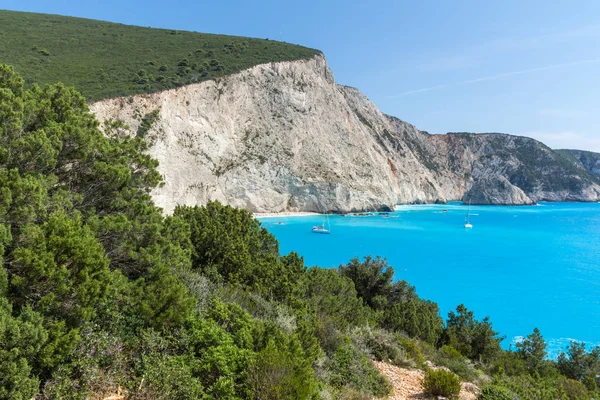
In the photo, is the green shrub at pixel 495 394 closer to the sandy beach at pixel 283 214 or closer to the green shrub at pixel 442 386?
the green shrub at pixel 442 386

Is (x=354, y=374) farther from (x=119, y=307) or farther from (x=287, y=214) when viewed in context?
(x=287, y=214)

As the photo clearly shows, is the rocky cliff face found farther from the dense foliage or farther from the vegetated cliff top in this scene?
the dense foliage

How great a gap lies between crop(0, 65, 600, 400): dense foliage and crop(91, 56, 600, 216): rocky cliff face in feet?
87.3

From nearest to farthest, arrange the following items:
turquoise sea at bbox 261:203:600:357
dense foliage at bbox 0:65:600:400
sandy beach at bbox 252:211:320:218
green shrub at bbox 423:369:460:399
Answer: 1. dense foliage at bbox 0:65:600:400
2. green shrub at bbox 423:369:460:399
3. turquoise sea at bbox 261:203:600:357
4. sandy beach at bbox 252:211:320:218

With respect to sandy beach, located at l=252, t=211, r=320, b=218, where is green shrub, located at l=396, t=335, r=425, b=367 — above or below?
below

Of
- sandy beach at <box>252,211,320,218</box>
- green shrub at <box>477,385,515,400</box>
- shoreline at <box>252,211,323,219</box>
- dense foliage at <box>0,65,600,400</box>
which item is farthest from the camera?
shoreline at <box>252,211,323,219</box>

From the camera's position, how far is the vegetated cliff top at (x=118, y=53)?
45906 millimetres

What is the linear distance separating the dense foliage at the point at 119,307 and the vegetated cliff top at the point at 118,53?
40.9 meters

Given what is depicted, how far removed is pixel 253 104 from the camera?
60.4 metres

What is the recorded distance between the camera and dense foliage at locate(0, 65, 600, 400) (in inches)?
158

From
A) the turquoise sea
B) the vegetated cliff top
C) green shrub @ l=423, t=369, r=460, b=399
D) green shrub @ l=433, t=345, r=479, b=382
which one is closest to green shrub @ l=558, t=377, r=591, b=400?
green shrub @ l=433, t=345, r=479, b=382

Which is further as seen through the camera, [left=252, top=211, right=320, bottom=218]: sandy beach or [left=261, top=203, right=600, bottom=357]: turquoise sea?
[left=252, top=211, right=320, bottom=218]: sandy beach

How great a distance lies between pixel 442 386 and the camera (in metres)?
6.43

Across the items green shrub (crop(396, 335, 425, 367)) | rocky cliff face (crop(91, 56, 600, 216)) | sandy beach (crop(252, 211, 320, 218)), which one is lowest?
green shrub (crop(396, 335, 425, 367))
